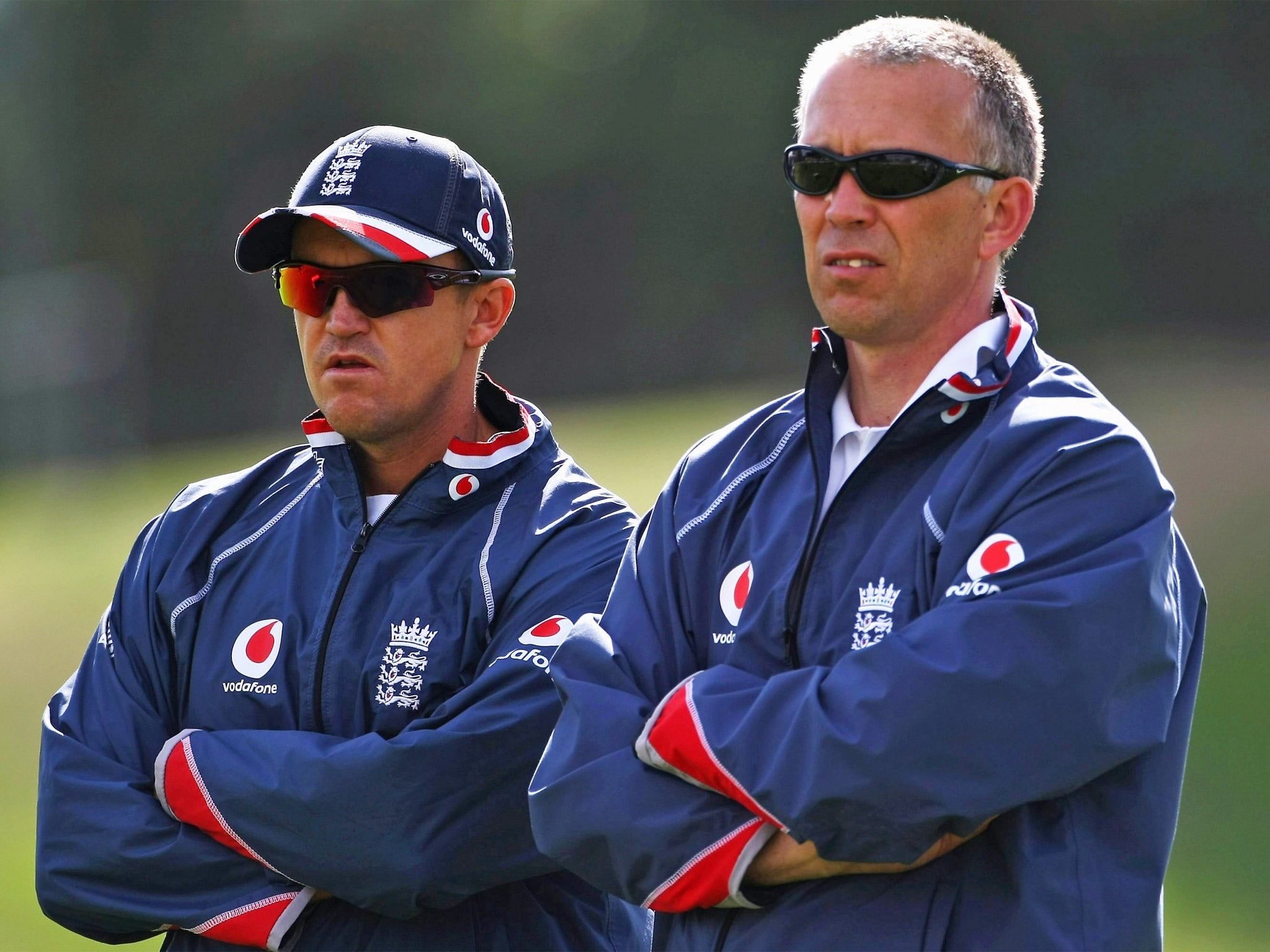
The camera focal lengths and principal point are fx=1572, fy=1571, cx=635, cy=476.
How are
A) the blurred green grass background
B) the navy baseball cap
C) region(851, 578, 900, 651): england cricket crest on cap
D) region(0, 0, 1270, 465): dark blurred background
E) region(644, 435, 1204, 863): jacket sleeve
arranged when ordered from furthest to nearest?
region(0, 0, 1270, 465): dark blurred background, the blurred green grass background, the navy baseball cap, region(851, 578, 900, 651): england cricket crest on cap, region(644, 435, 1204, 863): jacket sleeve

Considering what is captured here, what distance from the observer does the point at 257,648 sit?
9.10 feet

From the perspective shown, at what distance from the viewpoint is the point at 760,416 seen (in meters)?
2.62

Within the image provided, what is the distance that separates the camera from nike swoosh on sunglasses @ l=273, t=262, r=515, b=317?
2857mm

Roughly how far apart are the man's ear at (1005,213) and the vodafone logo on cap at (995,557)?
52 centimetres

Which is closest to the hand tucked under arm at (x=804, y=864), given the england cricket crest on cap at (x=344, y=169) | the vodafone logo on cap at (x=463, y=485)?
the vodafone logo on cap at (x=463, y=485)

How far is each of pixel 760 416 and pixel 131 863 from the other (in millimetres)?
1288

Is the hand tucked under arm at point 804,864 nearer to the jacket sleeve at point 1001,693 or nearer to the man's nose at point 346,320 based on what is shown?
the jacket sleeve at point 1001,693

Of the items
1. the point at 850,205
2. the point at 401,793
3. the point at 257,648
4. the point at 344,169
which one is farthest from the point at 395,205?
the point at 401,793

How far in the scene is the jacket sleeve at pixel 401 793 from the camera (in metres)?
2.52

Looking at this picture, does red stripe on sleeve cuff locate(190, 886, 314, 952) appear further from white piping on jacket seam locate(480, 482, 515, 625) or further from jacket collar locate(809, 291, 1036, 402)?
jacket collar locate(809, 291, 1036, 402)

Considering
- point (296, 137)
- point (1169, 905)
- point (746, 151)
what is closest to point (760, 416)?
point (1169, 905)

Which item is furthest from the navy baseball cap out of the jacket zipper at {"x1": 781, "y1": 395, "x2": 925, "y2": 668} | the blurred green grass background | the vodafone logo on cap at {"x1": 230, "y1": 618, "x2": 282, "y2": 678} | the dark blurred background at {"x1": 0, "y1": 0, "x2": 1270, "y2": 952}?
the dark blurred background at {"x1": 0, "y1": 0, "x2": 1270, "y2": 952}

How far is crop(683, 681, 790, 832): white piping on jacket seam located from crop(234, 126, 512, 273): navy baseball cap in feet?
3.44

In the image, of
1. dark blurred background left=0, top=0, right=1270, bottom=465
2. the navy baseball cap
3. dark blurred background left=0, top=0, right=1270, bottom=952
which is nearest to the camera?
the navy baseball cap
